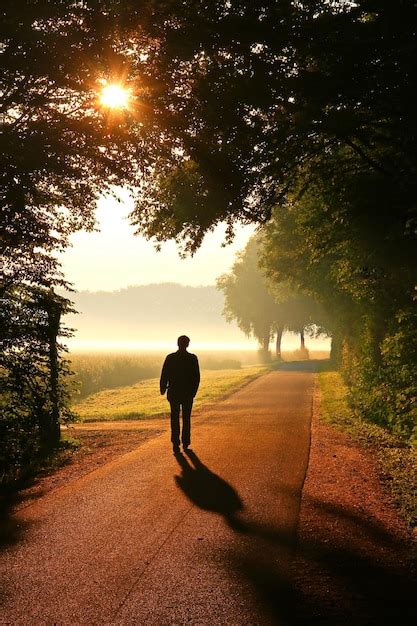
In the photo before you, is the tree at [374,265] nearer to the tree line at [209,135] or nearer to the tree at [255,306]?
the tree line at [209,135]

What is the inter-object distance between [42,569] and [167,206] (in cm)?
822

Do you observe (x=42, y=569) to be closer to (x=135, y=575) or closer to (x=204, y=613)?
(x=135, y=575)

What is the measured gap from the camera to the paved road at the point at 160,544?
397 centimetres

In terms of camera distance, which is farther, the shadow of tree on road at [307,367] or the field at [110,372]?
the shadow of tree on road at [307,367]

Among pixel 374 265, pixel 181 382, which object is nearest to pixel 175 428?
pixel 181 382

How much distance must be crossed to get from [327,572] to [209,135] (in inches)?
292

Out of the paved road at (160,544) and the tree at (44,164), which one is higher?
the tree at (44,164)

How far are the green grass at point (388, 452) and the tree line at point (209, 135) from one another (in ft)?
1.96

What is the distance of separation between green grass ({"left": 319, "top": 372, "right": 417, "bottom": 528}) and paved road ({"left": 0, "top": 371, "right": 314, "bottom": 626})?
1344mm

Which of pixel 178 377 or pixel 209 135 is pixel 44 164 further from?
pixel 178 377

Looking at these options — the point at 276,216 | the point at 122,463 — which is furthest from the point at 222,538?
the point at 276,216

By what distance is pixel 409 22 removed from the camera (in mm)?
6820

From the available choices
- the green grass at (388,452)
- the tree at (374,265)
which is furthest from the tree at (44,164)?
the green grass at (388,452)

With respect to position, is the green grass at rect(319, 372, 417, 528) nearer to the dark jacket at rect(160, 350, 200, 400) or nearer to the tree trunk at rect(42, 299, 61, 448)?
the dark jacket at rect(160, 350, 200, 400)
